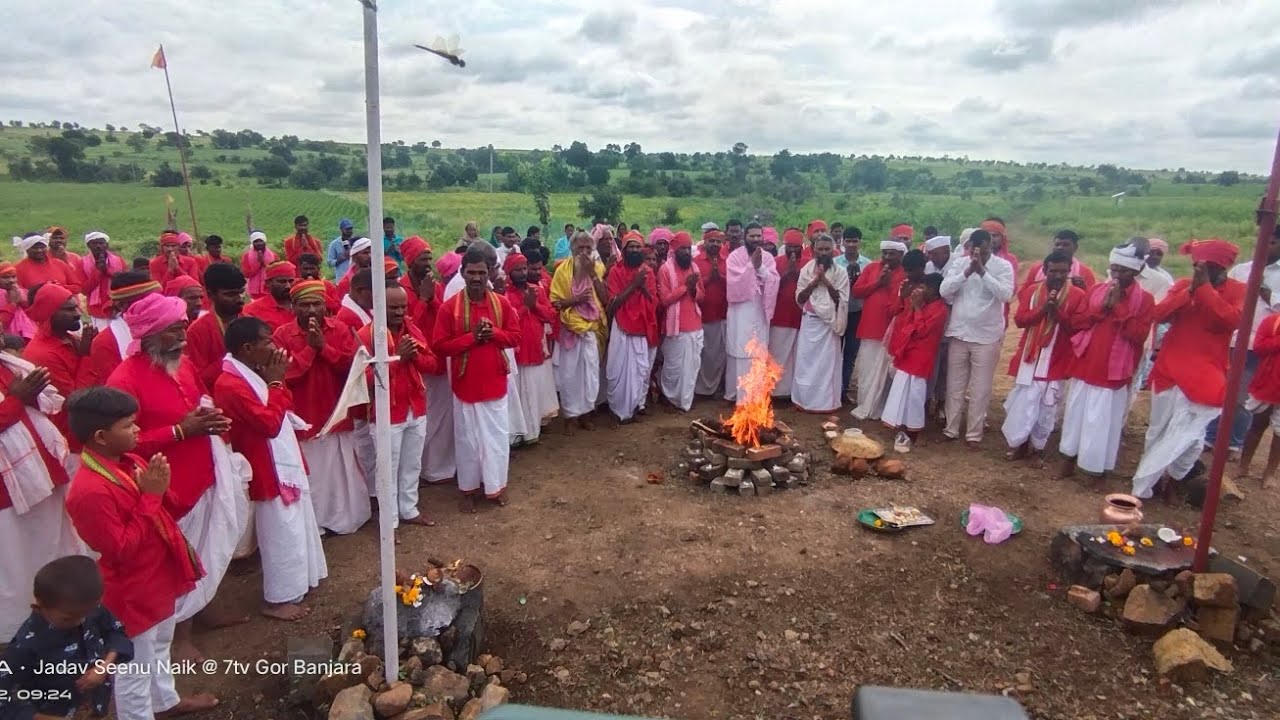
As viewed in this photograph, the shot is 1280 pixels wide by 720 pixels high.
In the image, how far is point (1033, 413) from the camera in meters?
7.29

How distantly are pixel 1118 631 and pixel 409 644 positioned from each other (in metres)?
4.41

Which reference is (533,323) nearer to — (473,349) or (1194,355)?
(473,349)

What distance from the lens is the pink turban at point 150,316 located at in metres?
3.75

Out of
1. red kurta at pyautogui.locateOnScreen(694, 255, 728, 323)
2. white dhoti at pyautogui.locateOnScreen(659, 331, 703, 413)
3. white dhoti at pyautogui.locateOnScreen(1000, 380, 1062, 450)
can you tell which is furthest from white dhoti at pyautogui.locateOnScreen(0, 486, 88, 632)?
white dhoti at pyautogui.locateOnScreen(1000, 380, 1062, 450)

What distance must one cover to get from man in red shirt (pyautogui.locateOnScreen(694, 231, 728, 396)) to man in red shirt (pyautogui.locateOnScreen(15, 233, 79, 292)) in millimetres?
7926

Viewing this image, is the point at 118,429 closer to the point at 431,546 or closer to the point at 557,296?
the point at 431,546

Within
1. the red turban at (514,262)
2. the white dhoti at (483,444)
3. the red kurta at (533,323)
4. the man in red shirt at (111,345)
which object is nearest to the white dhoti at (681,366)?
the red kurta at (533,323)

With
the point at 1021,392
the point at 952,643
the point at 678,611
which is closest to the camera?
the point at 952,643

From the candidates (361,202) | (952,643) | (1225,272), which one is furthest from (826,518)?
(361,202)

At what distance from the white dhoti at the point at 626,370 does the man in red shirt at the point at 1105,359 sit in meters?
4.44

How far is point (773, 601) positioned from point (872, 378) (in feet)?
15.2

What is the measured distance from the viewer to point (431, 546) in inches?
220

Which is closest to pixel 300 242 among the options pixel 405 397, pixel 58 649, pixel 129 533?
pixel 405 397

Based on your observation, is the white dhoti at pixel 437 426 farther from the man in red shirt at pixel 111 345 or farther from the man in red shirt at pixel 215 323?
the man in red shirt at pixel 111 345
